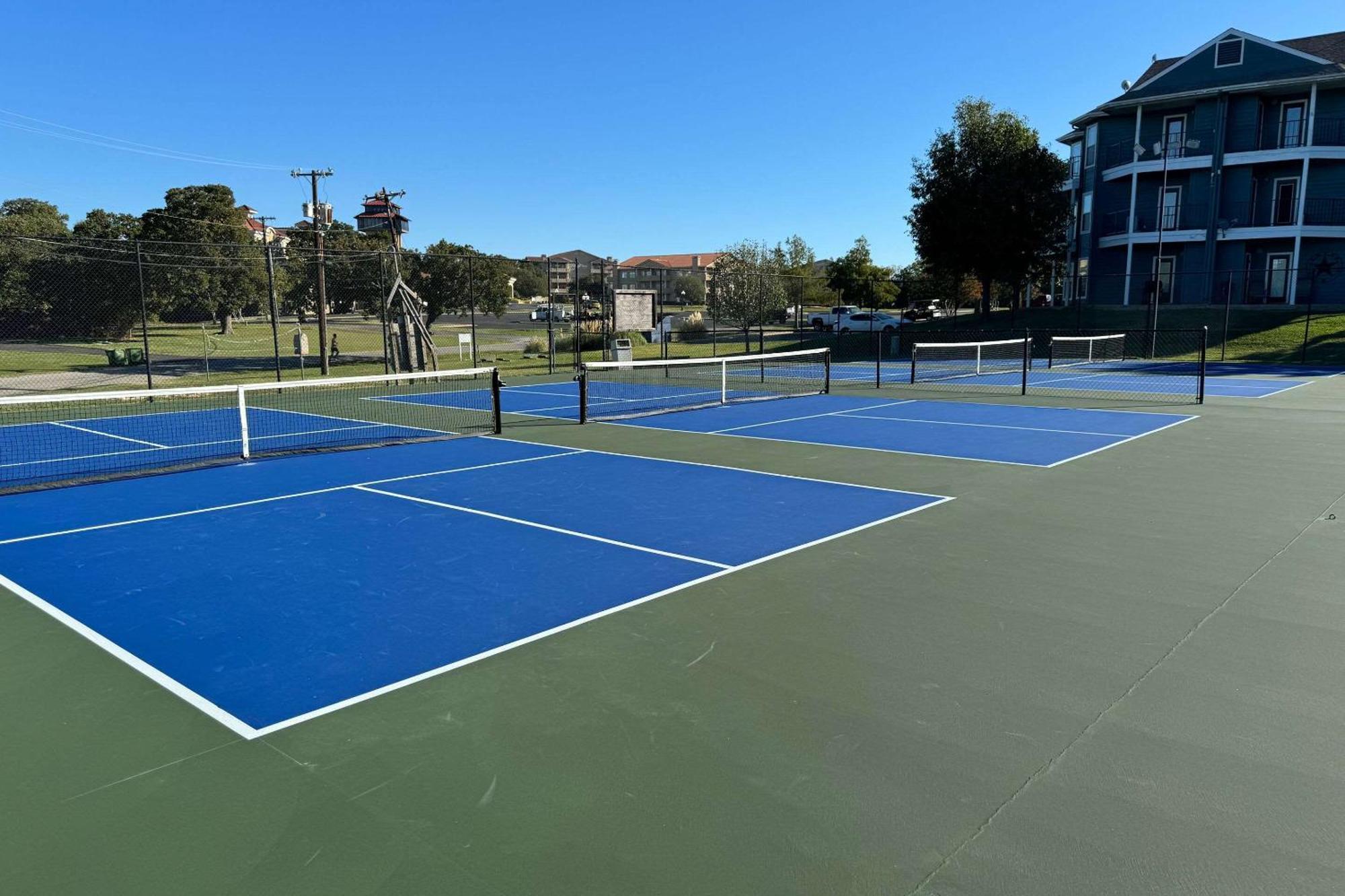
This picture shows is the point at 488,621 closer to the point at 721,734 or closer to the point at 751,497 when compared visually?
the point at 721,734

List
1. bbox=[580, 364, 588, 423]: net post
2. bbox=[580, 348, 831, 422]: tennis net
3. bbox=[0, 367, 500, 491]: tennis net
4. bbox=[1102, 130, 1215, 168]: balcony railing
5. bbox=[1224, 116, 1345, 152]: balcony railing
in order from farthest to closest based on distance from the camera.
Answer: bbox=[1102, 130, 1215, 168]: balcony railing
bbox=[1224, 116, 1345, 152]: balcony railing
bbox=[580, 348, 831, 422]: tennis net
bbox=[580, 364, 588, 423]: net post
bbox=[0, 367, 500, 491]: tennis net

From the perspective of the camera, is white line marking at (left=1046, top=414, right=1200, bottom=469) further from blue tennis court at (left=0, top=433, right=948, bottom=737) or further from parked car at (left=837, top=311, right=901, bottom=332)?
parked car at (left=837, top=311, right=901, bottom=332)

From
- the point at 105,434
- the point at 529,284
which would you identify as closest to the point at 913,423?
the point at 105,434

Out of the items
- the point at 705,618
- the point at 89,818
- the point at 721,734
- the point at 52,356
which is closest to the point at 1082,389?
the point at 705,618

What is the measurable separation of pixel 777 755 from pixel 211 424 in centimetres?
1725

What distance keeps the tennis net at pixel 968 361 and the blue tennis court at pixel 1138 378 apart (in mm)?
146

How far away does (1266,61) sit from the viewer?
42.2 metres

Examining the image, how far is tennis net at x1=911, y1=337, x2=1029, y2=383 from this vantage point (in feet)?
89.5

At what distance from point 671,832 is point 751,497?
6.87 meters

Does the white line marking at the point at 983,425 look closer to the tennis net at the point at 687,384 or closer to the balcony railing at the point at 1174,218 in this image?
the tennis net at the point at 687,384

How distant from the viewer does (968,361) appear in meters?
38.0

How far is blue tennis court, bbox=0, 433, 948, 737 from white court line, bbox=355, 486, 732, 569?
0.03 meters

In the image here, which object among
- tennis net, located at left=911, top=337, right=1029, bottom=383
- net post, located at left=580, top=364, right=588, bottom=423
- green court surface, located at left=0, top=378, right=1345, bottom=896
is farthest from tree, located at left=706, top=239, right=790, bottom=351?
green court surface, located at left=0, top=378, right=1345, bottom=896

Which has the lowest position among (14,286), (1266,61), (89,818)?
(89,818)
